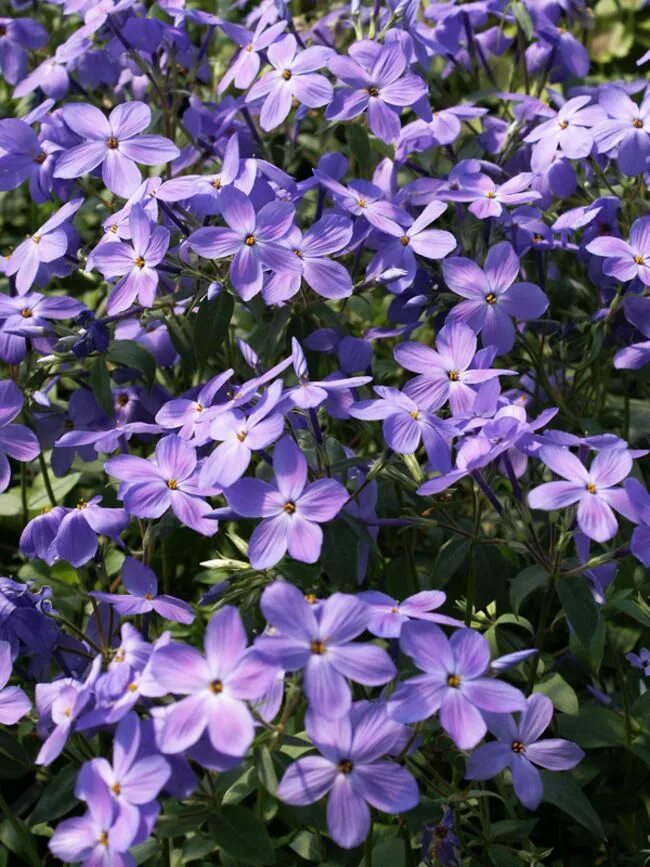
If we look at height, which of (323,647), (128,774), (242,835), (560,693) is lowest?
(560,693)

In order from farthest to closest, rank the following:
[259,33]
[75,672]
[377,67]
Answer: [259,33]
[377,67]
[75,672]

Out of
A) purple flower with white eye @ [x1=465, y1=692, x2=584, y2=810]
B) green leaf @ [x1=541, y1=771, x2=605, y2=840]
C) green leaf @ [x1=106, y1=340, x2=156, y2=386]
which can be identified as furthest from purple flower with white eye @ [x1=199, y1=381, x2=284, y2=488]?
green leaf @ [x1=541, y1=771, x2=605, y2=840]

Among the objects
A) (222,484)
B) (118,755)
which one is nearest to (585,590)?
(222,484)

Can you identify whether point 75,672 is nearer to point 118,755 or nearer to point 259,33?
point 118,755

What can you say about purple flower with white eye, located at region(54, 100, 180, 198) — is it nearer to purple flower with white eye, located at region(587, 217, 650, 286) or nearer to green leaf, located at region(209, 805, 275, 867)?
purple flower with white eye, located at region(587, 217, 650, 286)

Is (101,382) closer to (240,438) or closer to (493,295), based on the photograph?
(240,438)

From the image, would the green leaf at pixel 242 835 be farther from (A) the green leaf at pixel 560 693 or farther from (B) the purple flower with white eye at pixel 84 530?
(A) the green leaf at pixel 560 693

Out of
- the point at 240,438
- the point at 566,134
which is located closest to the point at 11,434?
the point at 240,438
